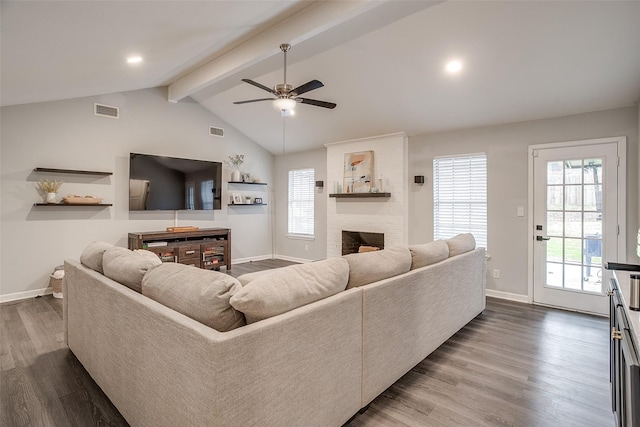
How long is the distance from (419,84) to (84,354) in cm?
444

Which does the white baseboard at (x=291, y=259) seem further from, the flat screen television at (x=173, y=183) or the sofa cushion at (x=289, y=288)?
the sofa cushion at (x=289, y=288)

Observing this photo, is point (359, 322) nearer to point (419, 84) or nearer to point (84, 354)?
point (84, 354)

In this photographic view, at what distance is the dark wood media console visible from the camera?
17.1ft

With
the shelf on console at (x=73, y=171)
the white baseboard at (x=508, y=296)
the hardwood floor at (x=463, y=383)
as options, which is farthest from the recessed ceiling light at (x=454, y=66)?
the shelf on console at (x=73, y=171)

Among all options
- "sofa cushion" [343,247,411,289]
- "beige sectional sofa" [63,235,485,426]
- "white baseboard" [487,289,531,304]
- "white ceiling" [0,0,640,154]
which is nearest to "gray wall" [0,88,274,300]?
"white ceiling" [0,0,640,154]

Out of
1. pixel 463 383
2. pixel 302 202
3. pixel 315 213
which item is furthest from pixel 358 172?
pixel 463 383

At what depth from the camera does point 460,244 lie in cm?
334

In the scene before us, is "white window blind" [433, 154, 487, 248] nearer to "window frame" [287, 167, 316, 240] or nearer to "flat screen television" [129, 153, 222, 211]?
"window frame" [287, 167, 316, 240]

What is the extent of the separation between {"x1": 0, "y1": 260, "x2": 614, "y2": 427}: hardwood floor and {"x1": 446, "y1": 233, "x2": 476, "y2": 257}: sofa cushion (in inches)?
32.1

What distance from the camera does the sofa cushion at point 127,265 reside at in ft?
6.24

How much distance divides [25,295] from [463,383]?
17.8 feet

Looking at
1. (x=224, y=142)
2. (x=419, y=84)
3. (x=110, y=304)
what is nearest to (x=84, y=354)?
(x=110, y=304)

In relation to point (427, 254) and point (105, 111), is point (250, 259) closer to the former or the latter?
point (105, 111)

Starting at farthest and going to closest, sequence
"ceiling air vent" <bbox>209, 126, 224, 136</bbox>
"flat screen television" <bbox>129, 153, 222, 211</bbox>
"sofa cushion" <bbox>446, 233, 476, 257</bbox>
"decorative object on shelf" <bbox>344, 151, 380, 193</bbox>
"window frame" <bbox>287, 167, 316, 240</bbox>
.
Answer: "window frame" <bbox>287, 167, 316, 240</bbox>
"ceiling air vent" <bbox>209, 126, 224, 136</bbox>
"decorative object on shelf" <bbox>344, 151, 380, 193</bbox>
"flat screen television" <bbox>129, 153, 222, 211</bbox>
"sofa cushion" <bbox>446, 233, 476, 257</bbox>
